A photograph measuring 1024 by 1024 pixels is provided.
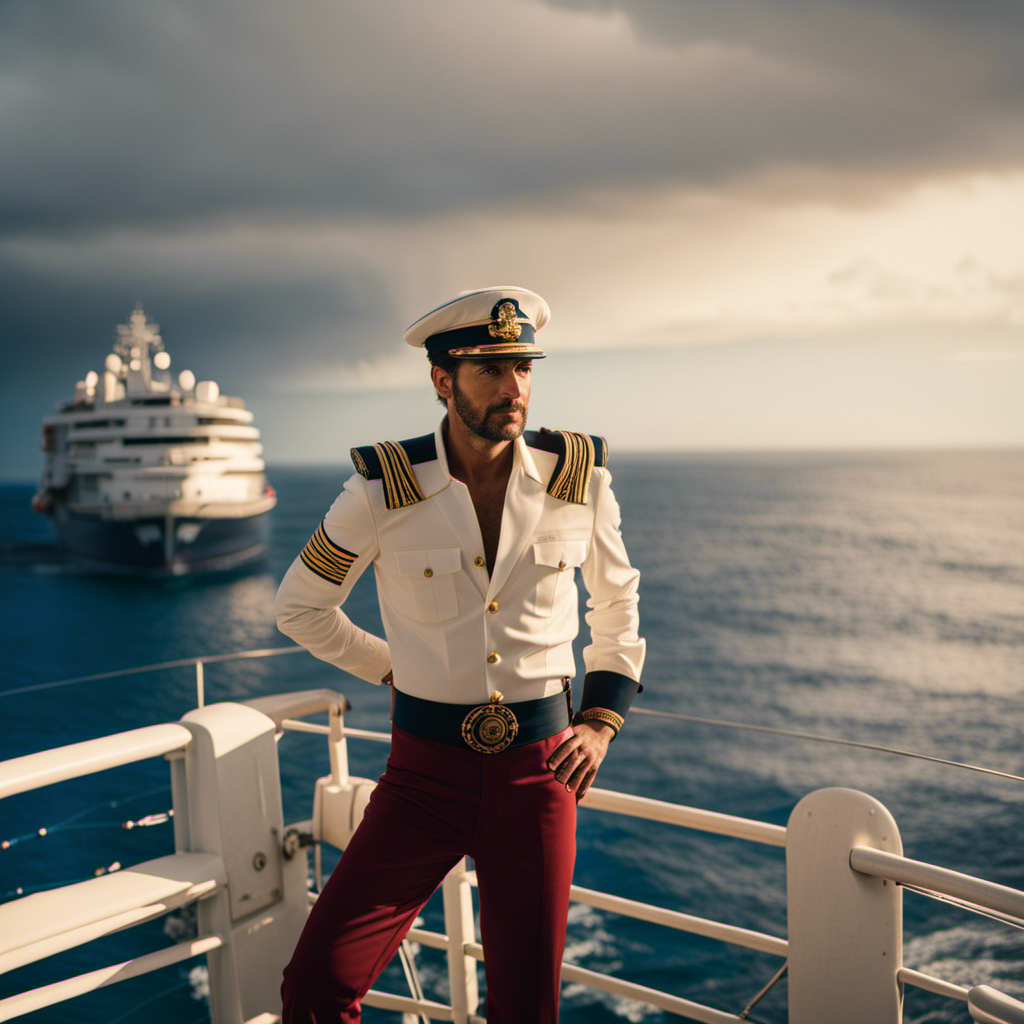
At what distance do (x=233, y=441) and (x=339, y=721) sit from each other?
156 ft

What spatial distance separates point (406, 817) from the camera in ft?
5.88

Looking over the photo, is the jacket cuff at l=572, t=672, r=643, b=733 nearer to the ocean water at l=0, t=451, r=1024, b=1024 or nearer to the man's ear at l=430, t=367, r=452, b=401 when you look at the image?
the man's ear at l=430, t=367, r=452, b=401

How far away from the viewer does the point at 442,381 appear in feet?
6.48

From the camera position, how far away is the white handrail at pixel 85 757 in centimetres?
183

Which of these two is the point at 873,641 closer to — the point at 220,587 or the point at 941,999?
the point at 941,999

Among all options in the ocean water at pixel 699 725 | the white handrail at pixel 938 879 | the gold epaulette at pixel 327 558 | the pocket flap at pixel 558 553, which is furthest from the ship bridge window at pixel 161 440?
the white handrail at pixel 938 879

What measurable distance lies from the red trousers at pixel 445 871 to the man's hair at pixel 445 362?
86 centimetres

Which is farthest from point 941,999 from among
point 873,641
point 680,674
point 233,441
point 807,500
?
point 807,500

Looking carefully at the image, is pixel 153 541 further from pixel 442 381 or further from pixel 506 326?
pixel 506 326

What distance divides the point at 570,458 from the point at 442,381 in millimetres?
361

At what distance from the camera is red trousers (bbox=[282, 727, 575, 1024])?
5.52 ft

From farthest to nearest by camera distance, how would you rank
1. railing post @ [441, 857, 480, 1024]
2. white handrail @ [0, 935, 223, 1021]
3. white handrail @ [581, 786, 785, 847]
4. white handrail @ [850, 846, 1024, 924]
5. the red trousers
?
railing post @ [441, 857, 480, 1024] → white handrail @ [581, 786, 785, 847] → white handrail @ [0, 935, 223, 1021] → the red trousers → white handrail @ [850, 846, 1024, 924]

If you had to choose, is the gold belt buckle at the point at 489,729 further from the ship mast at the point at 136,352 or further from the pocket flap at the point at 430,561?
the ship mast at the point at 136,352

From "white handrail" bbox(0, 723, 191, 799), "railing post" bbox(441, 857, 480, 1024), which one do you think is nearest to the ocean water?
"white handrail" bbox(0, 723, 191, 799)
